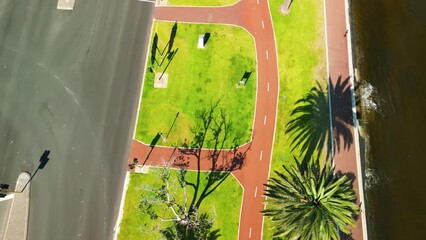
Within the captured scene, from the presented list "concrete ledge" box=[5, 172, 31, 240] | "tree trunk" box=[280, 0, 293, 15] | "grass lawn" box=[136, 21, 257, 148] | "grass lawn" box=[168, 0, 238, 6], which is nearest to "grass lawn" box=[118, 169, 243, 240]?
"grass lawn" box=[136, 21, 257, 148]

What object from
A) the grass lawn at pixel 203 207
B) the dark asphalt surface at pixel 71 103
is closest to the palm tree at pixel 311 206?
the grass lawn at pixel 203 207

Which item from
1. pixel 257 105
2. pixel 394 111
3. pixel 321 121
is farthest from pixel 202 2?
pixel 394 111

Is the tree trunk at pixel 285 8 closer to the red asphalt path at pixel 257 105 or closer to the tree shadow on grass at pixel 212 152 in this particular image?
the red asphalt path at pixel 257 105

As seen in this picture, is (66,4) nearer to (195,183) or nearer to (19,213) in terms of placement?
(19,213)

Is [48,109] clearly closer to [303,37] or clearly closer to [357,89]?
[303,37]

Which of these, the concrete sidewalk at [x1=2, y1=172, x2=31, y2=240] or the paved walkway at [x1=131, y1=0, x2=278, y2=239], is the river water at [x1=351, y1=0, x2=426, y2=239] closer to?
the paved walkway at [x1=131, y1=0, x2=278, y2=239]

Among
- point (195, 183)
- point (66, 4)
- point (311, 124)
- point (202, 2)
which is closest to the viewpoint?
point (195, 183)

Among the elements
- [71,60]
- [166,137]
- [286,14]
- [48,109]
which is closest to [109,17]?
[71,60]
